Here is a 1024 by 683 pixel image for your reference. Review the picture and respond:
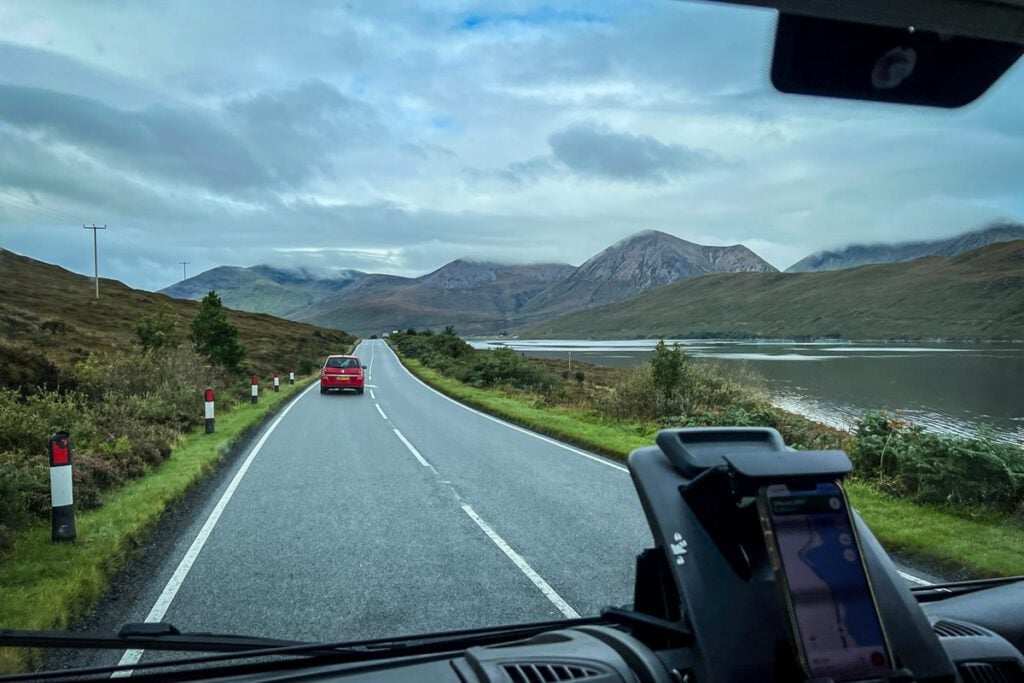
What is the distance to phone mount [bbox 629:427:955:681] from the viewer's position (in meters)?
1.67

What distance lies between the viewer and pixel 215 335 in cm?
3481

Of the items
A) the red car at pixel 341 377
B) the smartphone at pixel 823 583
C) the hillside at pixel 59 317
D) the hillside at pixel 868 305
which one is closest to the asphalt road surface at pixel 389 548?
the smartphone at pixel 823 583

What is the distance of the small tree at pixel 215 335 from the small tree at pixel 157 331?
11.7ft

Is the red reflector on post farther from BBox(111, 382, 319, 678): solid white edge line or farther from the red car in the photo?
the red car

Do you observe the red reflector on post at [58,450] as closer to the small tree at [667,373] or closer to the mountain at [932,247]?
the mountain at [932,247]

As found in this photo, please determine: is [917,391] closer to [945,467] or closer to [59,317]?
[945,467]

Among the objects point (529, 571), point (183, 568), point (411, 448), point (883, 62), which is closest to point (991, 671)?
point (883, 62)

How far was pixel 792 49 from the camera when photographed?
8.33 ft

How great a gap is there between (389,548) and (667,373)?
34.9 ft

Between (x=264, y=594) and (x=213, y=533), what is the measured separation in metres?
2.35

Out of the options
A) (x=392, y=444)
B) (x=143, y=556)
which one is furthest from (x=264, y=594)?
(x=392, y=444)

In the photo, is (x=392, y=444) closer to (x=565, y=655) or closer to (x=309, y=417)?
(x=309, y=417)

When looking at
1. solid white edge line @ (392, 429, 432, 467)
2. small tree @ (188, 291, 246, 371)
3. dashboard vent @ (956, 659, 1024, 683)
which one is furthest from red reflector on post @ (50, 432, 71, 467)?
small tree @ (188, 291, 246, 371)

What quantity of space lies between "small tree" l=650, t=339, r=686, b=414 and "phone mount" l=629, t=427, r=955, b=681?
14253 millimetres
